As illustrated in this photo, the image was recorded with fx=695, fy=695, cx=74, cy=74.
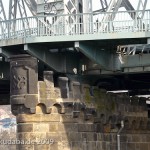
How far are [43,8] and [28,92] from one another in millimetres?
4592

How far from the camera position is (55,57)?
37.1 m

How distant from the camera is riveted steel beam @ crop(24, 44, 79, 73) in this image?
3544 cm

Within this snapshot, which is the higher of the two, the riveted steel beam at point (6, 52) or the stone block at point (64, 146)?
the riveted steel beam at point (6, 52)

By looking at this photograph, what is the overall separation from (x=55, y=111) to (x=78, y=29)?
445 centimetres

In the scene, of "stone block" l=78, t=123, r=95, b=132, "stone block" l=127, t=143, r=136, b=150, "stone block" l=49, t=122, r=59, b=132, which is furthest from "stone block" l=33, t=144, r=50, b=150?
"stone block" l=127, t=143, r=136, b=150

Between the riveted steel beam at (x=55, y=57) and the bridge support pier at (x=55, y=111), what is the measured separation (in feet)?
1.72

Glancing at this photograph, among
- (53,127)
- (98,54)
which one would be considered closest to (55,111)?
(53,127)

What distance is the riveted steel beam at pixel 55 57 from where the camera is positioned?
116ft

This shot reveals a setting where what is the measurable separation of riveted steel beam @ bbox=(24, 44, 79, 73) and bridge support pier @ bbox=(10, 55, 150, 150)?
524 mm

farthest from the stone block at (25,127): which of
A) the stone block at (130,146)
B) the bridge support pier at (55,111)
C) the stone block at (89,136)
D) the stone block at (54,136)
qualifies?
the stone block at (130,146)

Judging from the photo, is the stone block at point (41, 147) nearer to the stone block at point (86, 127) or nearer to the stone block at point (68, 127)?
the stone block at point (68, 127)

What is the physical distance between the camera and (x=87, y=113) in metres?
37.5

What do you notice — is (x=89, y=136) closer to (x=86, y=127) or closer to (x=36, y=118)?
(x=86, y=127)

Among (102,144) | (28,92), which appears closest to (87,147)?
(102,144)
